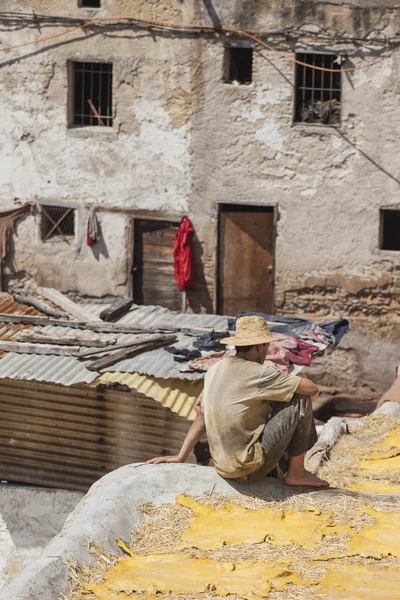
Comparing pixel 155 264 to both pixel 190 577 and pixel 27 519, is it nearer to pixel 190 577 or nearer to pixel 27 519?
pixel 27 519

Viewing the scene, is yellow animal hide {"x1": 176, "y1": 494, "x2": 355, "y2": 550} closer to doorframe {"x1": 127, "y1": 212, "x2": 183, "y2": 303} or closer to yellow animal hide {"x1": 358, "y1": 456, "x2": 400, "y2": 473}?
yellow animal hide {"x1": 358, "y1": 456, "x2": 400, "y2": 473}

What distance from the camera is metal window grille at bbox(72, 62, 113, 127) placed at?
734 inches

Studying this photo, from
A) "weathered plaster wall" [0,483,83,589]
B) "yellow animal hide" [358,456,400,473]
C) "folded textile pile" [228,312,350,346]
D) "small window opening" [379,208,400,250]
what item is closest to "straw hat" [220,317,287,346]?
"yellow animal hide" [358,456,400,473]

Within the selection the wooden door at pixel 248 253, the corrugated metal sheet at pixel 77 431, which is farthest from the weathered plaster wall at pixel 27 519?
the wooden door at pixel 248 253

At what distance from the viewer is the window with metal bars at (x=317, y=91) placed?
1759cm

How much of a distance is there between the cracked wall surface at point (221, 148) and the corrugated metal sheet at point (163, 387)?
717 centimetres

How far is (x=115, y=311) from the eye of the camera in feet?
42.6

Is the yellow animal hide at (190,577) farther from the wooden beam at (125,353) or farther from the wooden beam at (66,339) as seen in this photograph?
the wooden beam at (66,339)

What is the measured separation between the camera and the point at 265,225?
18.2 meters

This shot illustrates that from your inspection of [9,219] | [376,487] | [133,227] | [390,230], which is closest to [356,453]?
[376,487]

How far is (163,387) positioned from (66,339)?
A: 60.3 inches

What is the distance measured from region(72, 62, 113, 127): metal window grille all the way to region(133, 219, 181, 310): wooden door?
1.95m

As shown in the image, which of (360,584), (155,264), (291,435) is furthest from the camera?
(155,264)

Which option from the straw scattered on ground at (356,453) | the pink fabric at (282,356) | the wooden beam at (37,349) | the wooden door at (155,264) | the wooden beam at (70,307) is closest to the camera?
the straw scattered on ground at (356,453)
